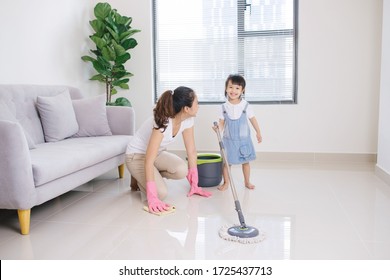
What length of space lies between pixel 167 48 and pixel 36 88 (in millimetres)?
1865

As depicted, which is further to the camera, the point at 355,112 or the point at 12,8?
the point at 355,112

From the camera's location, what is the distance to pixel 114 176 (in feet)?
11.3

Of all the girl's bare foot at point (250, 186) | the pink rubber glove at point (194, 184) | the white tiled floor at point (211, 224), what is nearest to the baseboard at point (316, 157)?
the white tiled floor at point (211, 224)

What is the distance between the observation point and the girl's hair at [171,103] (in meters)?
2.40

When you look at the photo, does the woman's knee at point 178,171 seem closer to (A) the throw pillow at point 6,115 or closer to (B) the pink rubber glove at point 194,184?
(B) the pink rubber glove at point 194,184

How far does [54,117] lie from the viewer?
2924mm

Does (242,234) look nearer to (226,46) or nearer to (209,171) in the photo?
(209,171)

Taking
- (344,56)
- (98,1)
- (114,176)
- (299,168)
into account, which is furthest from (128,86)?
(344,56)

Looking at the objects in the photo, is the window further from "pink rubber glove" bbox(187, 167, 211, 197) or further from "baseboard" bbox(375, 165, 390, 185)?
"pink rubber glove" bbox(187, 167, 211, 197)

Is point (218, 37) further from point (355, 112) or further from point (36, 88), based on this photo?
point (36, 88)

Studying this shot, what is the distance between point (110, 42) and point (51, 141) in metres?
1.53

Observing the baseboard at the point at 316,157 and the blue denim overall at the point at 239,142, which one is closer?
the blue denim overall at the point at 239,142

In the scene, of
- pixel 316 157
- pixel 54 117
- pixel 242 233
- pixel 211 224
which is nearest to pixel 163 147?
pixel 211 224

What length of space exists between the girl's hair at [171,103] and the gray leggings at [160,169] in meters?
0.38
